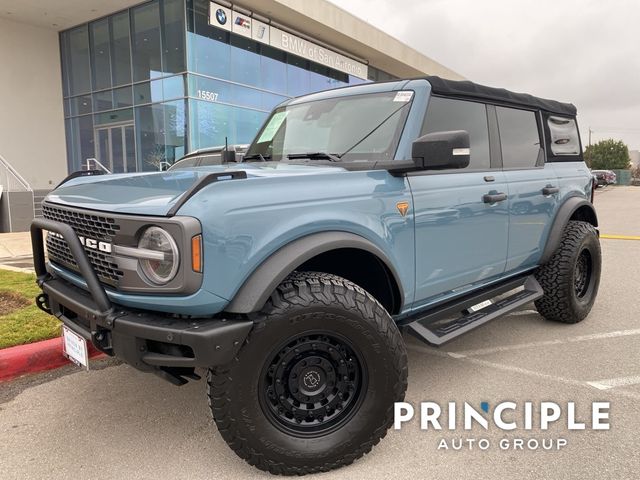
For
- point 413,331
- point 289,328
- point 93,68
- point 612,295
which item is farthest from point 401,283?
point 93,68

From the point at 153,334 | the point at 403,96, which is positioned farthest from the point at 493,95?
the point at 153,334

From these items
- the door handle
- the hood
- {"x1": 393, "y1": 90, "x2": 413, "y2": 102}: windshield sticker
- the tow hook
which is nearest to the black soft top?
{"x1": 393, "y1": 90, "x2": 413, "y2": 102}: windshield sticker

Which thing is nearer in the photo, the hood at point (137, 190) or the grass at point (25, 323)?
the hood at point (137, 190)

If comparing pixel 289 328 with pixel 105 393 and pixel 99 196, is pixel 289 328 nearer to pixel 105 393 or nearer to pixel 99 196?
pixel 99 196

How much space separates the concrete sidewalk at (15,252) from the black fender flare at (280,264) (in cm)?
576

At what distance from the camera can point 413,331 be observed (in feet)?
9.86

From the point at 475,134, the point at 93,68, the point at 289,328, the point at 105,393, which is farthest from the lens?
the point at 93,68

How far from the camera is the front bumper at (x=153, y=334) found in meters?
2.07

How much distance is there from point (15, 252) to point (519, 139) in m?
8.39

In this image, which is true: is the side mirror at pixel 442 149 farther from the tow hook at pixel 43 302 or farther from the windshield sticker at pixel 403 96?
the tow hook at pixel 43 302

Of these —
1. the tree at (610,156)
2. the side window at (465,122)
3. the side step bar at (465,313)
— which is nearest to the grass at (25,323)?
the side step bar at (465,313)

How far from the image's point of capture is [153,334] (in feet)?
6.90

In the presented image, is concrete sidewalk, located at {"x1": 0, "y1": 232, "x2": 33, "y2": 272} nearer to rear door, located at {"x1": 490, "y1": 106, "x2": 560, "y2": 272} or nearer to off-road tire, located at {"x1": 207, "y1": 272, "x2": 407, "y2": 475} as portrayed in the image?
off-road tire, located at {"x1": 207, "y1": 272, "x2": 407, "y2": 475}

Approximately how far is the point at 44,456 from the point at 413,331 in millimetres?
2078
